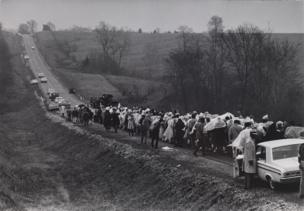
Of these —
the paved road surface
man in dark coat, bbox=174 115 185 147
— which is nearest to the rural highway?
the paved road surface

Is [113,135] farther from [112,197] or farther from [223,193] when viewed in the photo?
[223,193]

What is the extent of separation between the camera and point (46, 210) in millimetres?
18297

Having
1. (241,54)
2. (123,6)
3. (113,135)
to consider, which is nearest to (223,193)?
(123,6)

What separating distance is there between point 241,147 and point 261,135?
7.80 ft

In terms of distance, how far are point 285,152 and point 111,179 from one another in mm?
10223

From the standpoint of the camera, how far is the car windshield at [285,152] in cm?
1483

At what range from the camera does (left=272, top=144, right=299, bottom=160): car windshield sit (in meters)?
14.8

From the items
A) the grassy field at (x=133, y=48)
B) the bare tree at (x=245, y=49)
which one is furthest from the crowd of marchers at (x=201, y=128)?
the grassy field at (x=133, y=48)

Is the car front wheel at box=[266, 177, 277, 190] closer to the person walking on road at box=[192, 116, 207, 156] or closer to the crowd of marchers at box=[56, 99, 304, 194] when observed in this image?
the crowd of marchers at box=[56, 99, 304, 194]

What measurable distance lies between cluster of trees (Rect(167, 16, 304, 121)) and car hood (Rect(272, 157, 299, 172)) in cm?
3186

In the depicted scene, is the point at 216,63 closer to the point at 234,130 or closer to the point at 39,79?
the point at 39,79

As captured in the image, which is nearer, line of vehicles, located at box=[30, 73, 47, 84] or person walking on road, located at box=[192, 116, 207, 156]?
person walking on road, located at box=[192, 116, 207, 156]

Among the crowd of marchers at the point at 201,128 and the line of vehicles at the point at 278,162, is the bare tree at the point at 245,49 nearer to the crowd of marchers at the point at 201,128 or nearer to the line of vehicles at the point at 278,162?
the crowd of marchers at the point at 201,128

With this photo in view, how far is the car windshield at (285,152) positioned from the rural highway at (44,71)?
50.3 m
